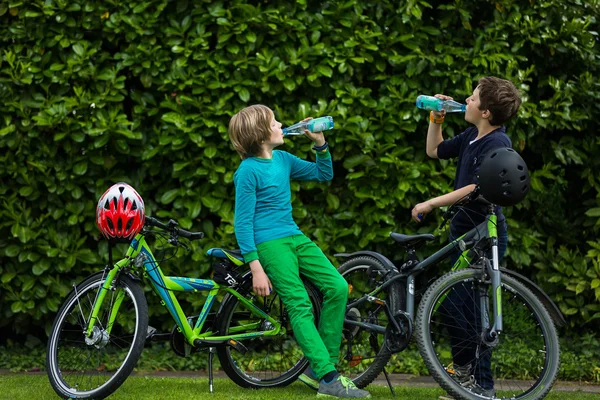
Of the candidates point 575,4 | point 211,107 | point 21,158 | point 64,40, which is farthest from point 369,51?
point 21,158

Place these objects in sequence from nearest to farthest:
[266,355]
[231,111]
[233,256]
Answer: [233,256], [266,355], [231,111]

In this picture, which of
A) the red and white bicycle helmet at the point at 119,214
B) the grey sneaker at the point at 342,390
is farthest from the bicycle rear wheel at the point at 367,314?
the red and white bicycle helmet at the point at 119,214

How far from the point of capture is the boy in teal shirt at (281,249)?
4988 mm

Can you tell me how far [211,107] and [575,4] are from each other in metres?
2.75

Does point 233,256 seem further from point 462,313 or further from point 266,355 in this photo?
point 462,313

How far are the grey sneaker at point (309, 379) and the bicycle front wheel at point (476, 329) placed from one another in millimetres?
789

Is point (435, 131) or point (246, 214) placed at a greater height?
point (435, 131)

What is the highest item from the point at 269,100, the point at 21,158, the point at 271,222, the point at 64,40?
the point at 64,40

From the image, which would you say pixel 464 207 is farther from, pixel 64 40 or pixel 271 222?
pixel 64 40

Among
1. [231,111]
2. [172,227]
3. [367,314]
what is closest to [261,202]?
[172,227]

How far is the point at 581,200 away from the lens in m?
6.96

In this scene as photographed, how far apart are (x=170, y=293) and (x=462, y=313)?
159 centimetres

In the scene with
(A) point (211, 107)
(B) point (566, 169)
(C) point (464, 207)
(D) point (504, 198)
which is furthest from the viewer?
(B) point (566, 169)

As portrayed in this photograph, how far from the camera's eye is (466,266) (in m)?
5.02
